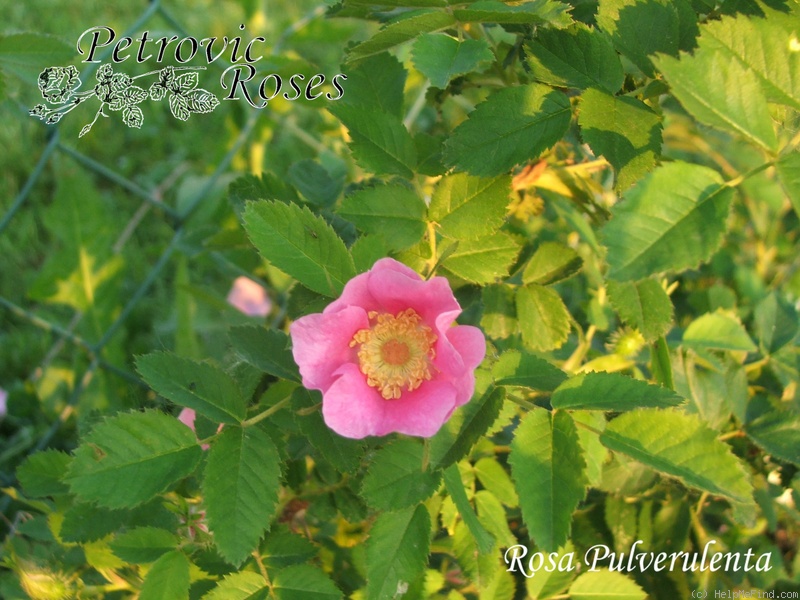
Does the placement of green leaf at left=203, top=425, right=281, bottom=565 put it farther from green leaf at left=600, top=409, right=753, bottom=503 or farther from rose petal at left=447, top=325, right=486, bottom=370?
green leaf at left=600, top=409, right=753, bottom=503

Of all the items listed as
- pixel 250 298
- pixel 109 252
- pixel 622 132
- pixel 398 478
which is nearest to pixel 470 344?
pixel 398 478

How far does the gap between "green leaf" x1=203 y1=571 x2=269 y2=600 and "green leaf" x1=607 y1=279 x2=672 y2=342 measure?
1.74 ft

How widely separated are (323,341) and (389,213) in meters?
0.19

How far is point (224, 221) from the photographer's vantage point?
1864 millimetres

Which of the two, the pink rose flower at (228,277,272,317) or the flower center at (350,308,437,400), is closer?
the flower center at (350,308,437,400)

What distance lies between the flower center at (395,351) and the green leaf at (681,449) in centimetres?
22

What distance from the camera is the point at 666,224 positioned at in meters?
0.70

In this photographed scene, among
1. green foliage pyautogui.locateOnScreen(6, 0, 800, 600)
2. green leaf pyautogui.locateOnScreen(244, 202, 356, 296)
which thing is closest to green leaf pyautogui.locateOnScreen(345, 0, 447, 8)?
green foliage pyautogui.locateOnScreen(6, 0, 800, 600)

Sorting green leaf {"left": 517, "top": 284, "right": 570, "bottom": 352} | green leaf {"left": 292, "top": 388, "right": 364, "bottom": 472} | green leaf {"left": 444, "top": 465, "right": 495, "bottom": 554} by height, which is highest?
green leaf {"left": 517, "top": 284, "right": 570, "bottom": 352}

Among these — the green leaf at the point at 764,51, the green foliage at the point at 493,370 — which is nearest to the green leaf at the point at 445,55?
the green foliage at the point at 493,370

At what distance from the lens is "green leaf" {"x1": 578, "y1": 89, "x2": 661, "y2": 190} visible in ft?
2.55

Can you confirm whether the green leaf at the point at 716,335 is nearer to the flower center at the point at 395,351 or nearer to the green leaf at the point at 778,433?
the green leaf at the point at 778,433

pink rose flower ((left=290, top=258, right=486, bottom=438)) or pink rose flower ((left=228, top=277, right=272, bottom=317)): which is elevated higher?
pink rose flower ((left=290, top=258, right=486, bottom=438))

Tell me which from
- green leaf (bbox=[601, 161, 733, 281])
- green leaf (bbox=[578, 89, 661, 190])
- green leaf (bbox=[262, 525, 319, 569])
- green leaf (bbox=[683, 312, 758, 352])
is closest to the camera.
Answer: green leaf (bbox=[601, 161, 733, 281])
